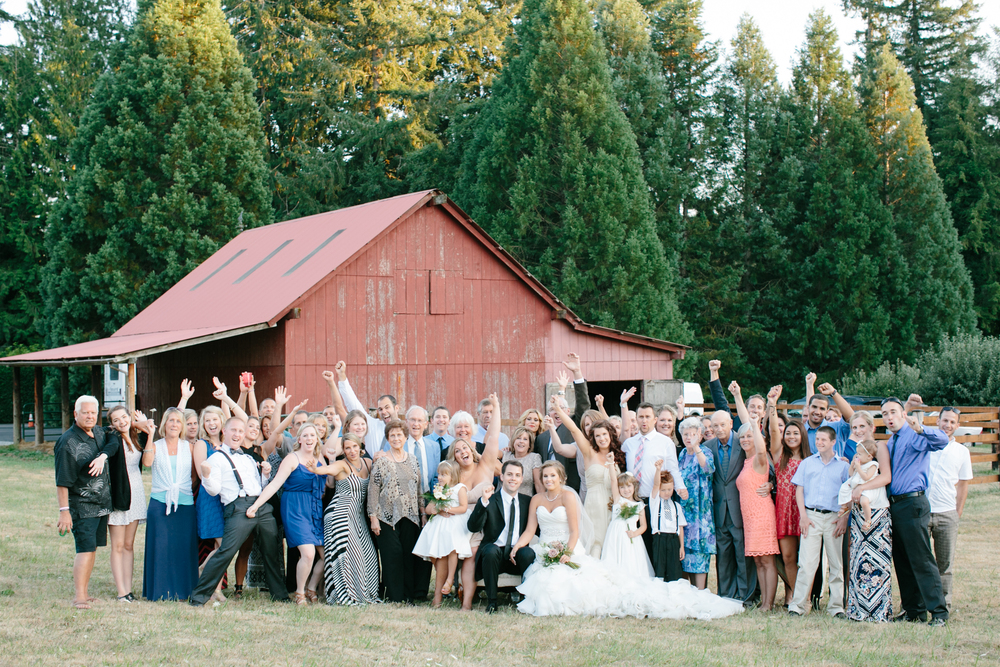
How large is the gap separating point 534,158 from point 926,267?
13.8m

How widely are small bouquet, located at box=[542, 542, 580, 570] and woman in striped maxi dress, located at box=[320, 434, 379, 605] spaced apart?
1.37 metres

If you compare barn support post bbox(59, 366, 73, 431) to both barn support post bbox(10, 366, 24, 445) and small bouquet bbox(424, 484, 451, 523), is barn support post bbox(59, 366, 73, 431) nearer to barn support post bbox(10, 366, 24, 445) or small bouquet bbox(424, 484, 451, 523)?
barn support post bbox(10, 366, 24, 445)

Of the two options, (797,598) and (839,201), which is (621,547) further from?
(839,201)

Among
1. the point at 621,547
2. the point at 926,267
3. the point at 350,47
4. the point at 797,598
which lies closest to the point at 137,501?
the point at 621,547

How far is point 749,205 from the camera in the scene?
3844cm

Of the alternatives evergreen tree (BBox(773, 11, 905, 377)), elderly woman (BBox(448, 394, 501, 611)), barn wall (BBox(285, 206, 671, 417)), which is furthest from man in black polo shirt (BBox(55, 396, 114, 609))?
evergreen tree (BBox(773, 11, 905, 377))

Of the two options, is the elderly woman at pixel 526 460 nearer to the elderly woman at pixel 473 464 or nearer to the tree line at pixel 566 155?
the elderly woman at pixel 473 464

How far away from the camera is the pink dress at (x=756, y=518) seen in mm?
8102

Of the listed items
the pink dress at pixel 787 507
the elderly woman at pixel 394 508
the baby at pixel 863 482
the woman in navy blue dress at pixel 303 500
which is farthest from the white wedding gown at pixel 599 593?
the woman in navy blue dress at pixel 303 500

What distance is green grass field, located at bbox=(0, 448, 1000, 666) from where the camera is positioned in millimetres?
6465

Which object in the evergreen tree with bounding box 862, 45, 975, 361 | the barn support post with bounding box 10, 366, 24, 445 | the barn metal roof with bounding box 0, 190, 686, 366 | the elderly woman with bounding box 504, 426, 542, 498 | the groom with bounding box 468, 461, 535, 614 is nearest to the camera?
the groom with bounding box 468, 461, 535, 614

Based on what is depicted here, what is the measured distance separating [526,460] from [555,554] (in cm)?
A: 87

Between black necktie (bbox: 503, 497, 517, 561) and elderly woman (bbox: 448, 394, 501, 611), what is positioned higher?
elderly woman (bbox: 448, 394, 501, 611)

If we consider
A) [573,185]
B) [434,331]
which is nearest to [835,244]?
[573,185]
